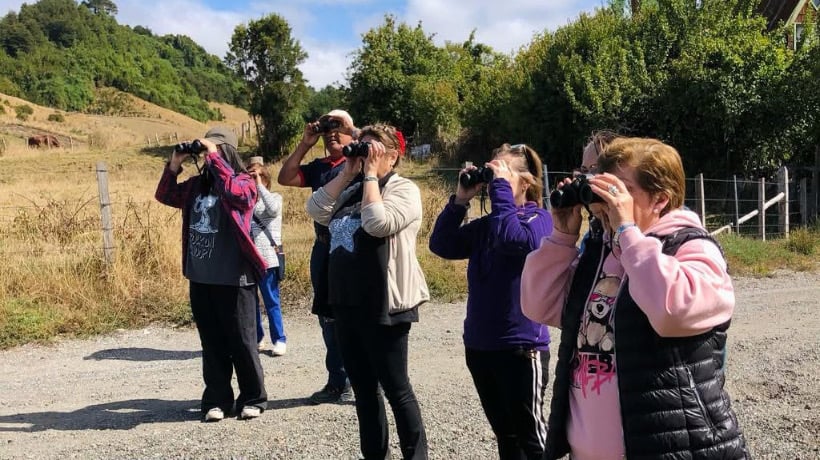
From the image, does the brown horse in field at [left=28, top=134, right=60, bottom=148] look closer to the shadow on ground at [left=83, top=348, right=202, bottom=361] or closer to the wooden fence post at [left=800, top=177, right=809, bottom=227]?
the shadow on ground at [left=83, top=348, right=202, bottom=361]

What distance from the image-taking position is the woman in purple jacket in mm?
2936

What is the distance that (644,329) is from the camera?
193cm

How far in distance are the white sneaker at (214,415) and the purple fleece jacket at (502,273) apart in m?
2.20

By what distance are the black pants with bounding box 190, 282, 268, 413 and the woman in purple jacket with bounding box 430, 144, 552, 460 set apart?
6.45ft

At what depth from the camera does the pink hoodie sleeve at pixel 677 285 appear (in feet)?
6.03

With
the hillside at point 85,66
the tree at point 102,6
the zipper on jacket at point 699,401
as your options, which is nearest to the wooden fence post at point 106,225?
the zipper on jacket at point 699,401

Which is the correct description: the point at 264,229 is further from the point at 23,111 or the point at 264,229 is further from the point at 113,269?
the point at 23,111

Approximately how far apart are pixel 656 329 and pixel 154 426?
11.9 feet

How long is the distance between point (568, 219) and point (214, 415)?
3.13 meters

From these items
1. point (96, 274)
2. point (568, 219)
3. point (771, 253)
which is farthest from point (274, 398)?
point (771, 253)

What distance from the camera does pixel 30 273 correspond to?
24.2ft

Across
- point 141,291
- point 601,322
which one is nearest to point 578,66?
point 141,291

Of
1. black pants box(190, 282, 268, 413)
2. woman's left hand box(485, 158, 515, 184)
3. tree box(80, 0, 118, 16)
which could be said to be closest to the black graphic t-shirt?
black pants box(190, 282, 268, 413)

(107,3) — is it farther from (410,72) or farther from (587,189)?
(587,189)
